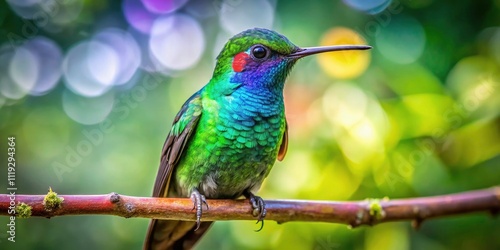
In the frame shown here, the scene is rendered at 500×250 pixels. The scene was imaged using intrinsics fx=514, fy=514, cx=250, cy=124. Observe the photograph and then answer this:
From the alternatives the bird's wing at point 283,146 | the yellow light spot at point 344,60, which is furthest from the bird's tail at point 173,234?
the yellow light spot at point 344,60

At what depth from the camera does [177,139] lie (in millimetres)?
2797

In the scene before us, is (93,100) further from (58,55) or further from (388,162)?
(388,162)

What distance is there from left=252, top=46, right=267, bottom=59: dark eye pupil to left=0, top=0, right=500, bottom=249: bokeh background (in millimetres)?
921

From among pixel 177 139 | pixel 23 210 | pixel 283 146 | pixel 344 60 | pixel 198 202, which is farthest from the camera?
pixel 344 60

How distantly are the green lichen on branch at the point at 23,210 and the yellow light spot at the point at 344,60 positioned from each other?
7.70 ft

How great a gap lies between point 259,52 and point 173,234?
1.22 meters

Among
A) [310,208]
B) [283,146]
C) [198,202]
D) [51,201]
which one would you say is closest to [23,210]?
[51,201]

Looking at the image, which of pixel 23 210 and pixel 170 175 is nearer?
pixel 23 210

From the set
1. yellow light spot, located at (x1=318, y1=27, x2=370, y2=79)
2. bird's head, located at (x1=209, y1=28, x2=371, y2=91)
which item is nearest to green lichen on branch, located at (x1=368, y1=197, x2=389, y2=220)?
bird's head, located at (x1=209, y1=28, x2=371, y2=91)

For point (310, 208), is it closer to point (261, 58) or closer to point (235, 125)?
point (235, 125)

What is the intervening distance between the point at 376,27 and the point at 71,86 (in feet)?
8.31

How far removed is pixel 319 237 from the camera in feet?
11.0

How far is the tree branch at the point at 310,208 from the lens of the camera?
2074 millimetres

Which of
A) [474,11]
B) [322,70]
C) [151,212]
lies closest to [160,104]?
[322,70]
